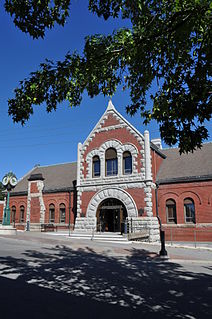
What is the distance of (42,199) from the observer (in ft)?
102

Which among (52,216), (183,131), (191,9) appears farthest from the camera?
(52,216)

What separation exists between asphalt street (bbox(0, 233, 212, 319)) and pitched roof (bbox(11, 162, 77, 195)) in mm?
18018

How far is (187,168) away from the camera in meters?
24.6

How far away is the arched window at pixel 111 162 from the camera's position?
25.3 meters

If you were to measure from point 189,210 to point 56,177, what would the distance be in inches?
675

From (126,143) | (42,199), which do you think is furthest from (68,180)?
(126,143)

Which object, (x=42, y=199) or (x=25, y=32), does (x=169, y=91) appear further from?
(x=42, y=199)

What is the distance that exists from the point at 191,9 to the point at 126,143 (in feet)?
66.8

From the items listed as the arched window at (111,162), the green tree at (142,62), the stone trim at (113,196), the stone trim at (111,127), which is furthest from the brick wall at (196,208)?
the green tree at (142,62)

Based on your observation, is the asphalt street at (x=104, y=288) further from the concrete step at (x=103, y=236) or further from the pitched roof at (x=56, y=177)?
the pitched roof at (x=56, y=177)

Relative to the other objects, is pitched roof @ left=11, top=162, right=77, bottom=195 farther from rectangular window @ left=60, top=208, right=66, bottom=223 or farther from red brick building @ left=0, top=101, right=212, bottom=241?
rectangular window @ left=60, top=208, right=66, bottom=223

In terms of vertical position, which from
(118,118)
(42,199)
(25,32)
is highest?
(118,118)

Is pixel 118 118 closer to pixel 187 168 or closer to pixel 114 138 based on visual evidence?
pixel 114 138

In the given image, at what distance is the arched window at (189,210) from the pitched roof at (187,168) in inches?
77.0
